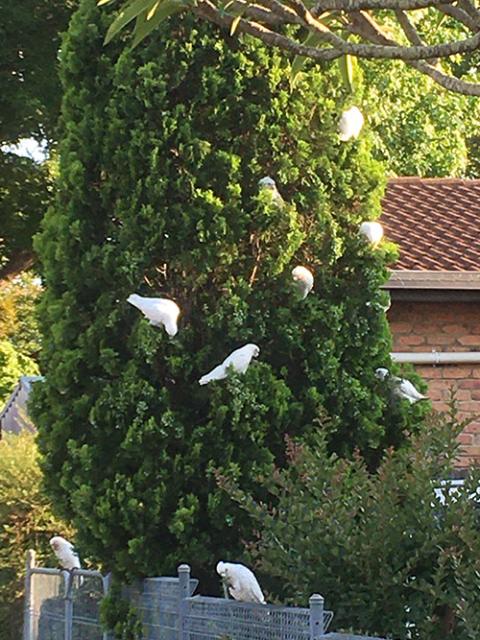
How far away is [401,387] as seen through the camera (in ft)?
30.6

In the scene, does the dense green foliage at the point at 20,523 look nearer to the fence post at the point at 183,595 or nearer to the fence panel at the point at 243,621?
the fence post at the point at 183,595

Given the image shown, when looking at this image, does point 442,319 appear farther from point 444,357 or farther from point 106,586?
point 106,586

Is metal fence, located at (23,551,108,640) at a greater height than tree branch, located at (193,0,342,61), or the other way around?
tree branch, located at (193,0,342,61)

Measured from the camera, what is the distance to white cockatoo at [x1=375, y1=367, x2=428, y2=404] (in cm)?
929

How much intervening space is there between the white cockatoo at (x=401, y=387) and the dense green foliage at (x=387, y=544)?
2311 millimetres

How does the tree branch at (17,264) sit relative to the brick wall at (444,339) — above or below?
above

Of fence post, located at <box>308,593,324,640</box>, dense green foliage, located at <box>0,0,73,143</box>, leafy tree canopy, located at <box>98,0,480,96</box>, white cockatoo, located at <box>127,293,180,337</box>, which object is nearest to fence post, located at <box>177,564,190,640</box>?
white cockatoo, located at <box>127,293,180,337</box>

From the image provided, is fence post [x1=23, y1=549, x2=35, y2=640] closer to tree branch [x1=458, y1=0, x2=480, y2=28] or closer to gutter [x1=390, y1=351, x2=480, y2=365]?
gutter [x1=390, y1=351, x2=480, y2=365]

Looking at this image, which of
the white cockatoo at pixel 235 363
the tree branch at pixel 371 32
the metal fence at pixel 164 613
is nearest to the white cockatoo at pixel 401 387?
the white cockatoo at pixel 235 363

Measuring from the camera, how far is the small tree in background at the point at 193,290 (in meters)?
8.61

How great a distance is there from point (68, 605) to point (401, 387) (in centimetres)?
304

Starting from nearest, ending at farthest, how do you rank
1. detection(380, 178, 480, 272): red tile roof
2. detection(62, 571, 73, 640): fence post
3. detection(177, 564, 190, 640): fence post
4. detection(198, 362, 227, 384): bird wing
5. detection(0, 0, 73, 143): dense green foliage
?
detection(177, 564, 190, 640): fence post → detection(198, 362, 227, 384): bird wing → detection(62, 571, 73, 640): fence post → detection(380, 178, 480, 272): red tile roof → detection(0, 0, 73, 143): dense green foliage

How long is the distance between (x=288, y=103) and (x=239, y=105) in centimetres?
35

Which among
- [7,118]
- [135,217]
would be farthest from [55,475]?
[7,118]
